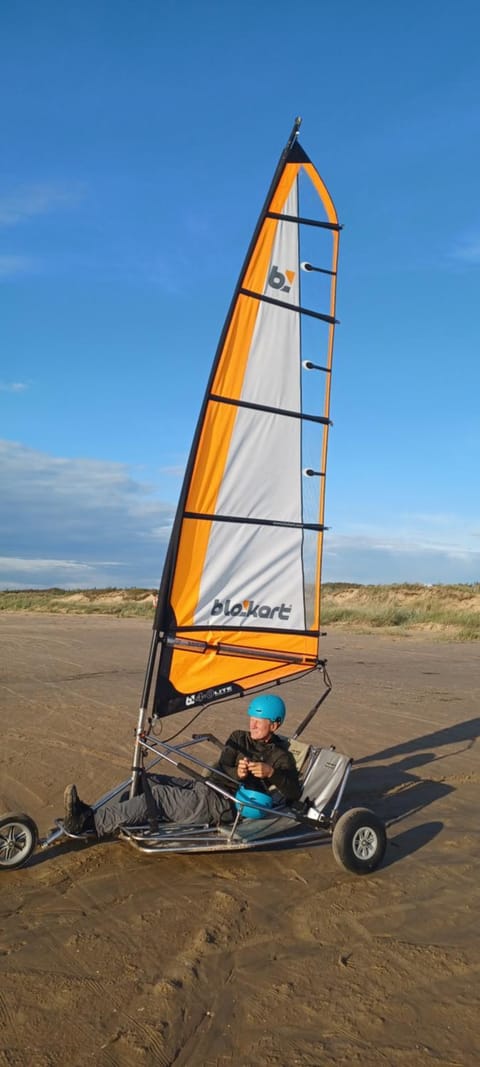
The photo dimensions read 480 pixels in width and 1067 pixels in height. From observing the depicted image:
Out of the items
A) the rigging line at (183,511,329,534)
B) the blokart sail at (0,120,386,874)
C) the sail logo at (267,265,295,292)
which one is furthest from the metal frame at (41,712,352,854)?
the sail logo at (267,265,295,292)

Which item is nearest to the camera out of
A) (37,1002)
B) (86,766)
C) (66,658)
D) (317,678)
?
(37,1002)

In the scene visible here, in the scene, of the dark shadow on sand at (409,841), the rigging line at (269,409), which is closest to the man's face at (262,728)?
the dark shadow on sand at (409,841)

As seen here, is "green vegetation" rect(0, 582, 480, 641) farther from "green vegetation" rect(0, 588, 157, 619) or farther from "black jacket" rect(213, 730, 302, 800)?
"black jacket" rect(213, 730, 302, 800)

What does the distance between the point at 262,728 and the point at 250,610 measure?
0.84 m

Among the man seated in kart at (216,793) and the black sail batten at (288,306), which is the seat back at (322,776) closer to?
the man seated in kart at (216,793)

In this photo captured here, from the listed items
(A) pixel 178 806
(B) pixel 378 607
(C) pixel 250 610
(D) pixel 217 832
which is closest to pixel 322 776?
(D) pixel 217 832

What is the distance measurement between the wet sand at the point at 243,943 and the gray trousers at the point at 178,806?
0.93ft

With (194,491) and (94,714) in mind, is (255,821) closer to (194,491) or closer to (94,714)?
(194,491)

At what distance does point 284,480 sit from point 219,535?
2.26 feet

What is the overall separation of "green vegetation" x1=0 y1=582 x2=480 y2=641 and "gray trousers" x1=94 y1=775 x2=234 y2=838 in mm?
17997

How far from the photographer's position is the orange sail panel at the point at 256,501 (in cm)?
547

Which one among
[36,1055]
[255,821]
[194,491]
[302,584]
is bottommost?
[36,1055]

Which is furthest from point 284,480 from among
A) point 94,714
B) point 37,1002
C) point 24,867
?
point 94,714

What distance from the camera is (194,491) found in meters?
5.48
